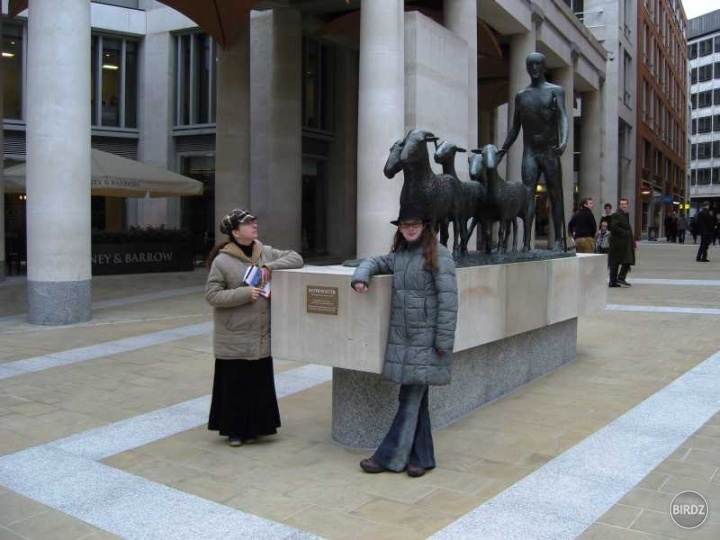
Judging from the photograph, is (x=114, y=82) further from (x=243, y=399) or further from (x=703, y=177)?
(x=703, y=177)

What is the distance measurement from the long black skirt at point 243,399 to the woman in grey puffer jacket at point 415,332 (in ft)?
3.44

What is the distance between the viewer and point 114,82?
30.6m

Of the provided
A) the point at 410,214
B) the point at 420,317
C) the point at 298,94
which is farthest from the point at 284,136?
the point at 420,317

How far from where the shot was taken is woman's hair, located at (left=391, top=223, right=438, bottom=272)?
5000 millimetres

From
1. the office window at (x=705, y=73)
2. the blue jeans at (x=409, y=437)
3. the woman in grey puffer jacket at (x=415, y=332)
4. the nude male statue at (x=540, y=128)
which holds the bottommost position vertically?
the blue jeans at (x=409, y=437)

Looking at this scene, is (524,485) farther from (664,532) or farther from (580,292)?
(580,292)

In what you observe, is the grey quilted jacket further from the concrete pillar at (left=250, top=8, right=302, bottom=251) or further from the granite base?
the concrete pillar at (left=250, top=8, right=302, bottom=251)

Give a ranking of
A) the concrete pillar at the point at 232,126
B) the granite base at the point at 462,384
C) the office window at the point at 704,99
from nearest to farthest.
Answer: the granite base at the point at 462,384 → the concrete pillar at the point at 232,126 → the office window at the point at 704,99

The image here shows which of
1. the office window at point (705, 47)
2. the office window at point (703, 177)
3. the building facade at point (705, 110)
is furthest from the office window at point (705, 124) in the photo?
the office window at point (705, 47)

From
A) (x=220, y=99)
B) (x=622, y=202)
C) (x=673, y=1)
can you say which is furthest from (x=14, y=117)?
(x=673, y=1)

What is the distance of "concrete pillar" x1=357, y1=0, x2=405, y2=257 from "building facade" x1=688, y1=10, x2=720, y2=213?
97111 millimetres

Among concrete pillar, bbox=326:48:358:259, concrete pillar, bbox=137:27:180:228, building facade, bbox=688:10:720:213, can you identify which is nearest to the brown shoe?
concrete pillar, bbox=326:48:358:259

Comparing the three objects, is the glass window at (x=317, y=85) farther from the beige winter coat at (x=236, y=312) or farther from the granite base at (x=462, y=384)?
the beige winter coat at (x=236, y=312)

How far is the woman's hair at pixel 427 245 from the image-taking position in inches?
197
